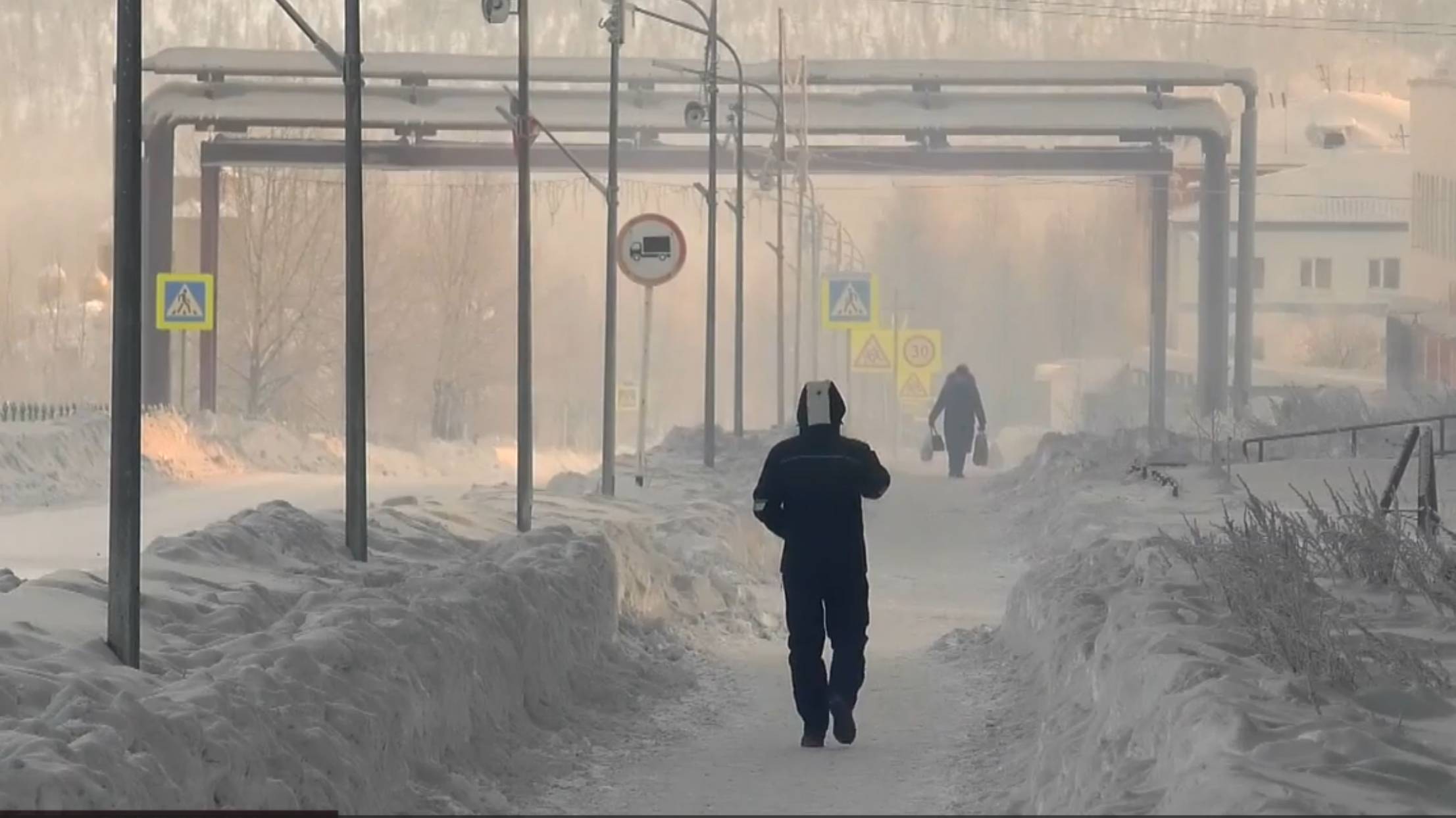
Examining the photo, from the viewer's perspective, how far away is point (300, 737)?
28.8ft

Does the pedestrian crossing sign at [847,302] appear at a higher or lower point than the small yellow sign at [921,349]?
higher

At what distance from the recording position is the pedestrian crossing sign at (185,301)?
1489 inches

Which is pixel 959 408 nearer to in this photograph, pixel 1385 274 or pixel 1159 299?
pixel 1159 299

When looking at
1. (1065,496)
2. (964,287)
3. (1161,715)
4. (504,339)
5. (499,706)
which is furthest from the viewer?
(964,287)

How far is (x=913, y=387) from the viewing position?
53.4 m

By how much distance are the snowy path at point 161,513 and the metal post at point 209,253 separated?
5589 millimetres

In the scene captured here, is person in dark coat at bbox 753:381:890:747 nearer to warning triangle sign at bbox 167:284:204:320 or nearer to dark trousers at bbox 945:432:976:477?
warning triangle sign at bbox 167:284:204:320

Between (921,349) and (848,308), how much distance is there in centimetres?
787

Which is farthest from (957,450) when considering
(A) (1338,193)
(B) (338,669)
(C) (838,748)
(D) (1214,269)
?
(A) (1338,193)

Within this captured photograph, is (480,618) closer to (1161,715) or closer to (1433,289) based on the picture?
(1161,715)

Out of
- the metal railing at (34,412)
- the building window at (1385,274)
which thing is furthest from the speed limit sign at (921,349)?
the building window at (1385,274)

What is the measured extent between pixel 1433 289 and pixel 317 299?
34.9 metres

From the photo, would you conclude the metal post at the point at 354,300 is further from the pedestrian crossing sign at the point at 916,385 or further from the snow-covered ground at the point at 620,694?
the pedestrian crossing sign at the point at 916,385

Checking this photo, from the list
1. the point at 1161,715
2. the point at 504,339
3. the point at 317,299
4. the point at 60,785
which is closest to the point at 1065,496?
the point at 1161,715
